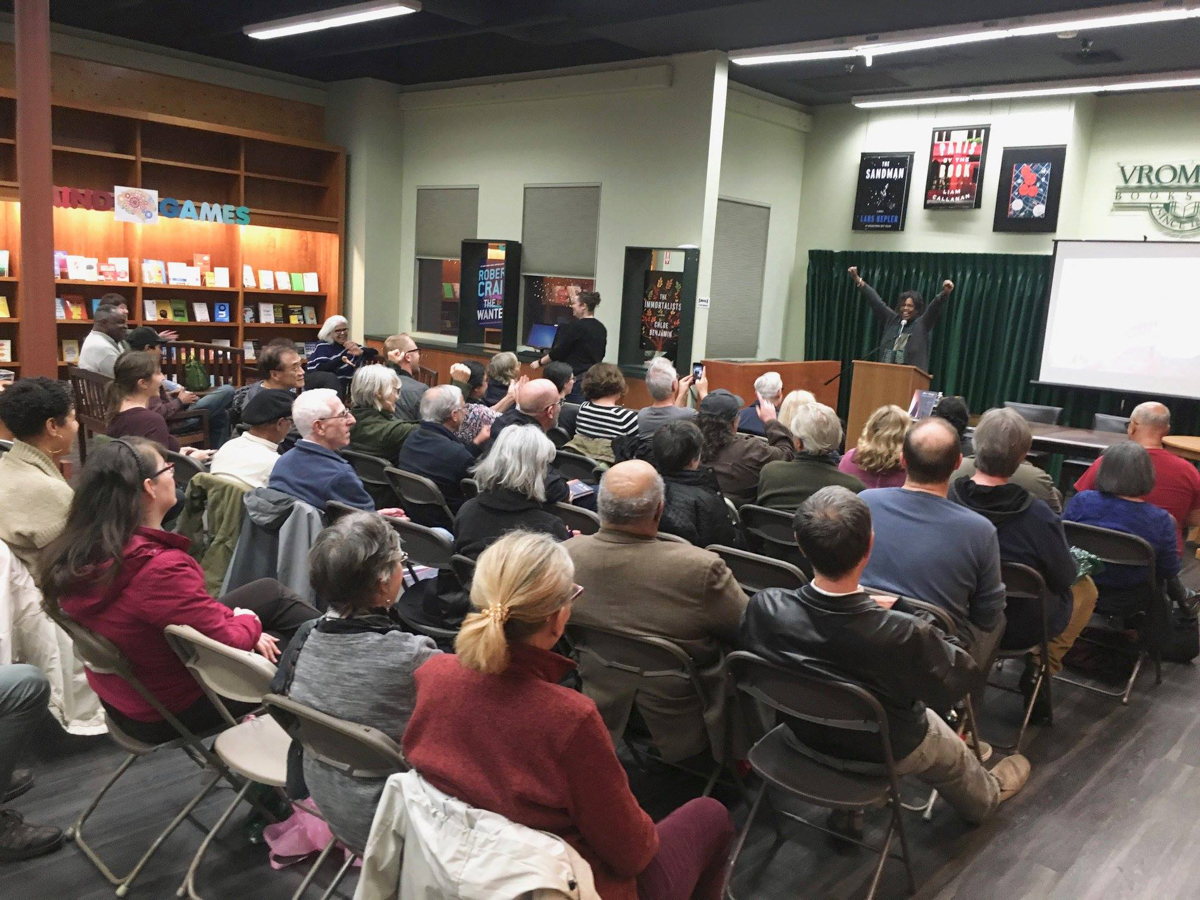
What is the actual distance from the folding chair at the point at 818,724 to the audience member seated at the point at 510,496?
93 cm

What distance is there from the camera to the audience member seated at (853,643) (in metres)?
2.16

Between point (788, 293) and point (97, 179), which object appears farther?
point (788, 293)

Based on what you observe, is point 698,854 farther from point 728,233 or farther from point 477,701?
point 728,233

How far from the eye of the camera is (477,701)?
1.59m

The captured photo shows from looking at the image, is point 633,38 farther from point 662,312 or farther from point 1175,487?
point 1175,487

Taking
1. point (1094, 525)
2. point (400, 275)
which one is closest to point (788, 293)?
point (400, 275)

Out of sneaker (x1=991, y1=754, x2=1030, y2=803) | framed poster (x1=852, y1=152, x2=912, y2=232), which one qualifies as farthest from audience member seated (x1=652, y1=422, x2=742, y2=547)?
framed poster (x1=852, y1=152, x2=912, y2=232)

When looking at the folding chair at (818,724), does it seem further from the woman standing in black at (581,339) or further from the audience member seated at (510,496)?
the woman standing in black at (581,339)

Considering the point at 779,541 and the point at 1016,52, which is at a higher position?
the point at 1016,52

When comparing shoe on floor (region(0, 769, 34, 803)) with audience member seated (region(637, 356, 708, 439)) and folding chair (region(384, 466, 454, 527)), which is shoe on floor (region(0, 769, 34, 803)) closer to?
folding chair (region(384, 466, 454, 527))

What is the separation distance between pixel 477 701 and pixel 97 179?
9.51 metres

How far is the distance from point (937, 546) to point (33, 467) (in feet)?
9.45

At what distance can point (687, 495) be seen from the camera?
10.8 feet

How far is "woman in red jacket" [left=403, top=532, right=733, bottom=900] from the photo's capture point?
60.5 inches
